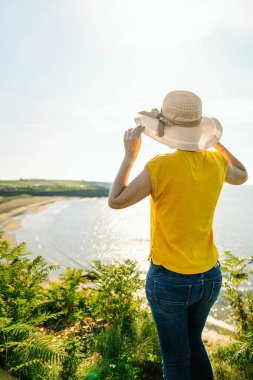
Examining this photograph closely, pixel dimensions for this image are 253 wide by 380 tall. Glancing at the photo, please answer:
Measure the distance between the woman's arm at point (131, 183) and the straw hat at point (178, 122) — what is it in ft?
0.52

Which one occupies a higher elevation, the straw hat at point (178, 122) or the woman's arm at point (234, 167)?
the straw hat at point (178, 122)

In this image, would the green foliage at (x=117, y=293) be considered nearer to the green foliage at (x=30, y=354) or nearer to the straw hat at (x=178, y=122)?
the green foliage at (x=30, y=354)

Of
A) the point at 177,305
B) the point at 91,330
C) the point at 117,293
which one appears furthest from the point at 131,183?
the point at 91,330

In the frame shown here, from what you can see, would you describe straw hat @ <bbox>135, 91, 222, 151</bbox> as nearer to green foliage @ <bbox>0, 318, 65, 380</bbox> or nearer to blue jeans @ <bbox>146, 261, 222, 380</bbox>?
blue jeans @ <bbox>146, 261, 222, 380</bbox>

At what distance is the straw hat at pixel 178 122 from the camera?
2109 mm

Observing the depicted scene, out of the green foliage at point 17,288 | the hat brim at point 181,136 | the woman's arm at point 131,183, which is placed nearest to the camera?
the woman's arm at point 131,183

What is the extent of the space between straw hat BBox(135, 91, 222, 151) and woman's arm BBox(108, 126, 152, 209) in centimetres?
16

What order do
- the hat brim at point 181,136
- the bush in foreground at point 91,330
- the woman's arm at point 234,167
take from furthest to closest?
the bush in foreground at point 91,330 < the woman's arm at point 234,167 < the hat brim at point 181,136

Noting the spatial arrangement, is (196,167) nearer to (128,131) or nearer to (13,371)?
(128,131)

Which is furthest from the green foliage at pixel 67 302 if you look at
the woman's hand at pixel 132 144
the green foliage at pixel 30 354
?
the woman's hand at pixel 132 144

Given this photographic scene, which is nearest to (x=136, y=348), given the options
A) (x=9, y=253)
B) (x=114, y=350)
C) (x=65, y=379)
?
(x=114, y=350)

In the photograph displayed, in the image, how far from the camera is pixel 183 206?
6.41 ft

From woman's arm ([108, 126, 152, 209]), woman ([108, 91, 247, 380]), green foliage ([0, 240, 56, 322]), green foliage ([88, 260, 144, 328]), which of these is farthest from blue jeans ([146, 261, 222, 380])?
green foliage ([88, 260, 144, 328])

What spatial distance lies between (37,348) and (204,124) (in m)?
2.92
